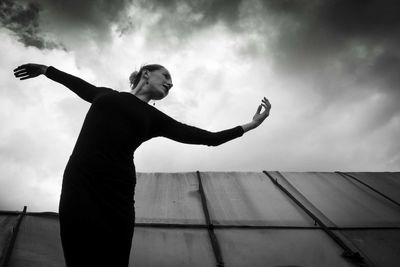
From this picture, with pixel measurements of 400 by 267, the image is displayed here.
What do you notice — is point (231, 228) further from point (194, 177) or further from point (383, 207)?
point (383, 207)

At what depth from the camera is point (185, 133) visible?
176cm

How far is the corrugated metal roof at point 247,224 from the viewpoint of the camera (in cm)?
272

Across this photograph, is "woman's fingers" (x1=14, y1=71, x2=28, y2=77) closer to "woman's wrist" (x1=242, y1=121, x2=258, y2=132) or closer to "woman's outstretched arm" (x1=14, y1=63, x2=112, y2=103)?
"woman's outstretched arm" (x1=14, y1=63, x2=112, y2=103)

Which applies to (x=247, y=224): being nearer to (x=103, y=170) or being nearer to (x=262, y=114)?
(x=262, y=114)

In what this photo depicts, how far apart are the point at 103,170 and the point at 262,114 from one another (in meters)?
1.48

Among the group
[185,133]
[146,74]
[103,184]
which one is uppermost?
[146,74]

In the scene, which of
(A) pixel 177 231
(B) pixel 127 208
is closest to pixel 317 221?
(A) pixel 177 231

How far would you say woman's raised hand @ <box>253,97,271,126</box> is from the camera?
7.15 feet

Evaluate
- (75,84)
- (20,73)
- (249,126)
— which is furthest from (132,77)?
(249,126)

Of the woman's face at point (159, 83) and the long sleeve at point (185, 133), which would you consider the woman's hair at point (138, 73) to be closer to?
the woman's face at point (159, 83)

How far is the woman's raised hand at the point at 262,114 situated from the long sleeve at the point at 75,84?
120cm

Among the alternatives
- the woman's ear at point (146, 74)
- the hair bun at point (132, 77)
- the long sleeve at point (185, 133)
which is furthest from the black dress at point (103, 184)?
the hair bun at point (132, 77)

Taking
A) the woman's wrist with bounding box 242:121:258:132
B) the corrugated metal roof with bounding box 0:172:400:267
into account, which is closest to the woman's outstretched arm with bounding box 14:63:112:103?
the woman's wrist with bounding box 242:121:258:132

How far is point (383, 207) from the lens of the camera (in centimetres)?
405
